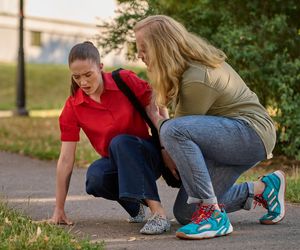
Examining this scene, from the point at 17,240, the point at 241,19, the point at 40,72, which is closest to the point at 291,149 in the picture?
the point at 241,19

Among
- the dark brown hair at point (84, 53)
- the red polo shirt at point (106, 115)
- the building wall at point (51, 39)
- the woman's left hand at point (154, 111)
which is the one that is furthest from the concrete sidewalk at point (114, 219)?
the building wall at point (51, 39)

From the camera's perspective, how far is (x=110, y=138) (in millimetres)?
5020

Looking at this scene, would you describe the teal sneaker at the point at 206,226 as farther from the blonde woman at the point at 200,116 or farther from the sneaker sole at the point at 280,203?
the sneaker sole at the point at 280,203

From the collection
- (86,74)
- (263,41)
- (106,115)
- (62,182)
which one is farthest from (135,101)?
(263,41)

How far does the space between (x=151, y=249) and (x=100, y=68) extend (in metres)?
1.22

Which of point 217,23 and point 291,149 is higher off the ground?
point 217,23

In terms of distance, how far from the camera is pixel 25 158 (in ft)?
30.3

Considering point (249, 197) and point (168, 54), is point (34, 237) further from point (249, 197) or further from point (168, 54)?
point (249, 197)

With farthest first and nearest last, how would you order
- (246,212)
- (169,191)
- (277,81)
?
(277,81), (169,191), (246,212)

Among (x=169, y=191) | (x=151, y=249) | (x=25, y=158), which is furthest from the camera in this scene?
(x=25, y=158)

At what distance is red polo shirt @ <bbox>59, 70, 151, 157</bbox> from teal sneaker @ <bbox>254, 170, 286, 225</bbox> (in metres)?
0.81

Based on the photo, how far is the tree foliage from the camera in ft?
26.4

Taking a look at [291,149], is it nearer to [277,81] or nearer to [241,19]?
[277,81]

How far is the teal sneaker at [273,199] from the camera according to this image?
514 centimetres
